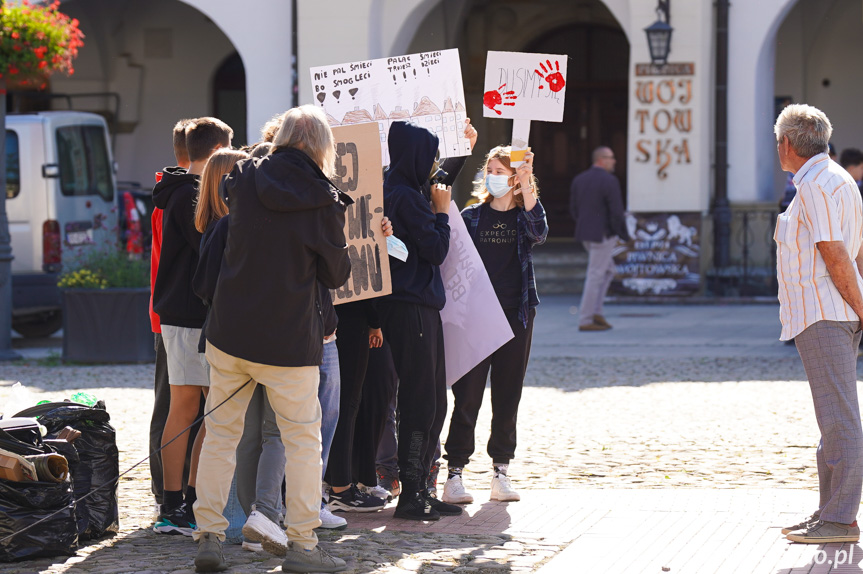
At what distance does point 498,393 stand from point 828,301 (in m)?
1.66

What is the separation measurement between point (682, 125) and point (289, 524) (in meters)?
11.7

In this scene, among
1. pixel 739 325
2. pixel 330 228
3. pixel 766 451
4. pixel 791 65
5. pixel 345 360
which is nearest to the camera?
pixel 330 228

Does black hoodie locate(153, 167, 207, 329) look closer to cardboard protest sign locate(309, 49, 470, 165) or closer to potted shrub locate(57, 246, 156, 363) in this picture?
cardboard protest sign locate(309, 49, 470, 165)

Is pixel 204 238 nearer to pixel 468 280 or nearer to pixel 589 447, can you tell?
pixel 468 280

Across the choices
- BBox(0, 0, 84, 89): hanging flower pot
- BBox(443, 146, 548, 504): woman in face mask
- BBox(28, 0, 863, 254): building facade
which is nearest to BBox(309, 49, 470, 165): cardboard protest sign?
BBox(443, 146, 548, 504): woman in face mask

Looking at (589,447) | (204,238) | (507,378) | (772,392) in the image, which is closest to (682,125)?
(772,392)

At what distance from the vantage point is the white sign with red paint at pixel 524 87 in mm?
5816

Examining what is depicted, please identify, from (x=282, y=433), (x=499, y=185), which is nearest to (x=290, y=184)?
(x=282, y=433)

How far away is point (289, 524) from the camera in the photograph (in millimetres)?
4410

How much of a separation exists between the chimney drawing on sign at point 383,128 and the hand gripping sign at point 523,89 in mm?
476

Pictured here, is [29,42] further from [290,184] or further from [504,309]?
[290,184]

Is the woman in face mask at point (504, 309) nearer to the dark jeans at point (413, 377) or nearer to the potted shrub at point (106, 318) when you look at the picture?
the dark jeans at point (413, 377)

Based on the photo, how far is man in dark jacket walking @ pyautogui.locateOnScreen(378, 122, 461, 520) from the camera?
17.2 feet

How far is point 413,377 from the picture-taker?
5.29 m
